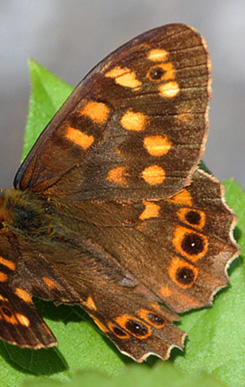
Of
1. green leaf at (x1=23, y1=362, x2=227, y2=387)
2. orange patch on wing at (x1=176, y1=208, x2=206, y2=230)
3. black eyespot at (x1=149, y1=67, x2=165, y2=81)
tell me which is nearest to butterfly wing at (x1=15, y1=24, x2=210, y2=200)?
black eyespot at (x1=149, y1=67, x2=165, y2=81)

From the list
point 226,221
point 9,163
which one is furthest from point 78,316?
point 9,163

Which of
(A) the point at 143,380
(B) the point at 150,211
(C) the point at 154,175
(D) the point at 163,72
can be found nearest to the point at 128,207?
(B) the point at 150,211

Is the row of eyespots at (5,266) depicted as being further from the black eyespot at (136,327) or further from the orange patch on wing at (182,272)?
the orange patch on wing at (182,272)

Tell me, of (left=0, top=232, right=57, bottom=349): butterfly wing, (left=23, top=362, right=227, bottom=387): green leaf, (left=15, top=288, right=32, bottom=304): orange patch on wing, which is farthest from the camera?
(left=15, top=288, right=32, bottom=304): orange patch on wing

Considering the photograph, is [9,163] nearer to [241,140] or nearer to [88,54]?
[88,54]

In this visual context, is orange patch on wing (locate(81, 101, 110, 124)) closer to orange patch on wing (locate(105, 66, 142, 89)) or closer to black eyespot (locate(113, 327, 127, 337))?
orange patch on wing (locate(105, 66, 142, 89))
